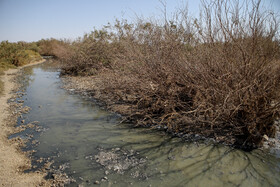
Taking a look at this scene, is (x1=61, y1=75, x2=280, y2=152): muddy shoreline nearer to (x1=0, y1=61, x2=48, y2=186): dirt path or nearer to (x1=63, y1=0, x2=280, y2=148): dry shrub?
(x1=63, y1=0, x2=280, y2=148): dry shrub

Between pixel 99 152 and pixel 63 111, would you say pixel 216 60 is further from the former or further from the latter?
pixel 63 111

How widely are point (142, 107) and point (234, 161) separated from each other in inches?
128

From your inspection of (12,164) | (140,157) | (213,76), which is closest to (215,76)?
(213,76)

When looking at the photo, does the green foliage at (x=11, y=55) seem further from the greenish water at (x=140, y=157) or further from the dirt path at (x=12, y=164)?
the greenish water at (x=140, y=157)

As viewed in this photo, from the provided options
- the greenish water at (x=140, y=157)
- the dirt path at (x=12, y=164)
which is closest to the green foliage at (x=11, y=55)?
the dirt path at (x=12, y=164)

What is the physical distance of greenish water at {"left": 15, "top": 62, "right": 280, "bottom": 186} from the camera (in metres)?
3.92

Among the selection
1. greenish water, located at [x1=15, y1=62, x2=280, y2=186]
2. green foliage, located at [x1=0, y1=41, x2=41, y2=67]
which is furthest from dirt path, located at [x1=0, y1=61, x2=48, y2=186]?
green foliage, located at [x1=0, y1=41, x2=41, y2=67]

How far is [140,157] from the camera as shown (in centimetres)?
461

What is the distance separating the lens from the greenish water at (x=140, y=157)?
3.92m

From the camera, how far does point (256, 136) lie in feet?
16.3

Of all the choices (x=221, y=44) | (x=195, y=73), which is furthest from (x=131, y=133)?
(x=221, y=44)

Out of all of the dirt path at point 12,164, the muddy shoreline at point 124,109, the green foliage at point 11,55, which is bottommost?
the dirt path at point 12,164

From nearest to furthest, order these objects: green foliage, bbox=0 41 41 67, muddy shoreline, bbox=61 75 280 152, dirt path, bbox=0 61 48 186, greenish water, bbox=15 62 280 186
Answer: dirt path, bbox=0 61 48 186 < greenish water, bbox=15 62 280 186 < muddy shoreline, bbox=61 75 280 152 < green foliage, bbox=0 41 41 67

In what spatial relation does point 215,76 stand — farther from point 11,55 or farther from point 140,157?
point 11,55
